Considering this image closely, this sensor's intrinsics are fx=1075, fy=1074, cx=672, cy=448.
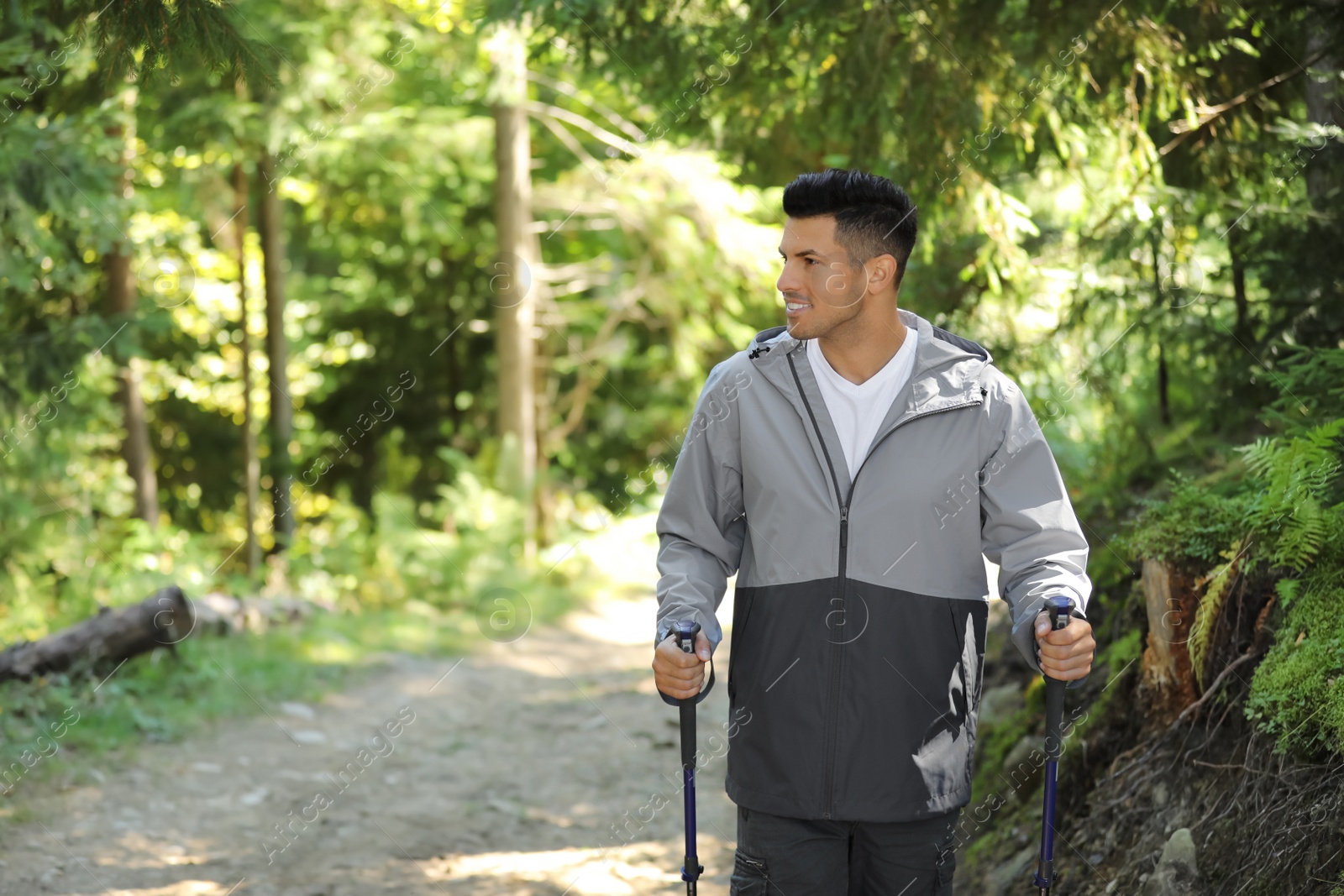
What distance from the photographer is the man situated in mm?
2605

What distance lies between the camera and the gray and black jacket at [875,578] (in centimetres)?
260

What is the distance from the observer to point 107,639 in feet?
22.4

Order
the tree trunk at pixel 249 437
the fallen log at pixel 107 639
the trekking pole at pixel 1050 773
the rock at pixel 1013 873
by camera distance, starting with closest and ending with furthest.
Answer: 1. the trekking pole at pixel 1050 773
2. the rock at pixel 1013 873
3. the fallen log at pixel 107 639
4. the tree trunk at pixel 249 437

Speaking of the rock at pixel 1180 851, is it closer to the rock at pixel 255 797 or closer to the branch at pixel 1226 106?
the branch at pixel 1226 106

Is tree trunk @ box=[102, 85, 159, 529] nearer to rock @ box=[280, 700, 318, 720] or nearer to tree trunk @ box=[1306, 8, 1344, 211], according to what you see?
rock @ box=[280, 700, 318, 720]

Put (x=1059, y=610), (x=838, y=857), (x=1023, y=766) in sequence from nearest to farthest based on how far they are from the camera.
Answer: (x=1059, y=610), (x=838, y=857), (x=1023, y=766)

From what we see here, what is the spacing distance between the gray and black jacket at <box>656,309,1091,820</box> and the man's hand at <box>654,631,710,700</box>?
0.05 m

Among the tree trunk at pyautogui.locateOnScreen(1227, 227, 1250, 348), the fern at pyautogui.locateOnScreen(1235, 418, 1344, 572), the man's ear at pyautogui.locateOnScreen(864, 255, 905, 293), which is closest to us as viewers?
Result: the man's ear at pyautogui.locateOnScreen(864, 255, 905, 293)

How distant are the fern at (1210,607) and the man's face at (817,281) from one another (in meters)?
1.63

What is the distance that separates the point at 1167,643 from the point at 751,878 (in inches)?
71.6

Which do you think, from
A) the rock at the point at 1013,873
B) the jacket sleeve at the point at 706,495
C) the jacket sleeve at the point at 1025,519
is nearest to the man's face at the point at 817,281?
the jacket sleeve at the point at 706,495

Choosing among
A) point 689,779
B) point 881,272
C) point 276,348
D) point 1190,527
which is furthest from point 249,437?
point 881,272

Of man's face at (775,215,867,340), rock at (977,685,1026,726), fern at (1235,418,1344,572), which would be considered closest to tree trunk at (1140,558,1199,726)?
fern at (1235,418,1344,572)

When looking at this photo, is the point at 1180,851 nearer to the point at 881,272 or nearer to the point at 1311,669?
the point at 1311,669
